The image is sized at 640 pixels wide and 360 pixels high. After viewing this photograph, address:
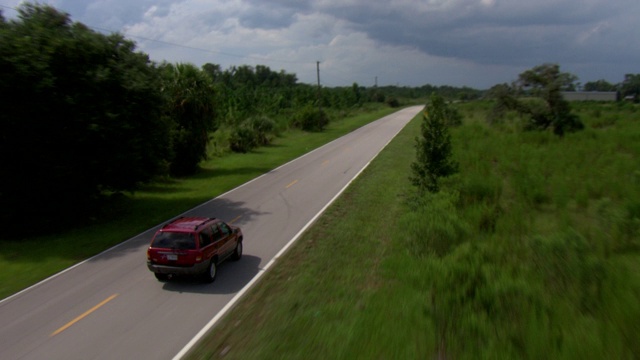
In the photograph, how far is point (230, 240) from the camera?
46.2 feet

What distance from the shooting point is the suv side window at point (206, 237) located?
12656 mm

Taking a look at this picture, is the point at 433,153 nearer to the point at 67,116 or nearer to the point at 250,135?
the point at 67,116

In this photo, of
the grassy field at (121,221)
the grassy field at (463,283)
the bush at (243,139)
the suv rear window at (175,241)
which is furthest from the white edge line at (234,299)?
the bush at (243,139)

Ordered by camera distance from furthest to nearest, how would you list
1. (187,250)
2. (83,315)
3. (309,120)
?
(309,120)
(187,250)
(83,315)

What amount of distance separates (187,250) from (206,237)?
2.75 feet

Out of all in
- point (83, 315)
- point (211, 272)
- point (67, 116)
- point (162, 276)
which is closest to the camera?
point (83, 315)

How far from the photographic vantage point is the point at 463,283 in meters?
8.89

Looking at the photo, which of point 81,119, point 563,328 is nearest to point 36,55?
point 81,119

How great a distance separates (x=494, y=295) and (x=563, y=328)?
1440mm

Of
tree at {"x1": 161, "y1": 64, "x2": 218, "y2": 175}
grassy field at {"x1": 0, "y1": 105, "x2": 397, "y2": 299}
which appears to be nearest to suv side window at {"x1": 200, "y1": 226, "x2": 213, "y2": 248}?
grassy field at {"x1": 0, "y1": 105, "x2": 397, "y2": 299}

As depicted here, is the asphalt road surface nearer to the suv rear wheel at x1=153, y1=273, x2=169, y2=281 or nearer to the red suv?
the suv rear wheel at x1=153, y1=273, x2=169, y2=281

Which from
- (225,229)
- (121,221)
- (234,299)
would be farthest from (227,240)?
(121,221)

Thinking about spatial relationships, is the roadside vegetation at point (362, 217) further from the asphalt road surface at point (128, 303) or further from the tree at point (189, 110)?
the asphalt road surface at point (128, 303)

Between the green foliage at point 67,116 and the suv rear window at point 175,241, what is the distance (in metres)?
8.21
